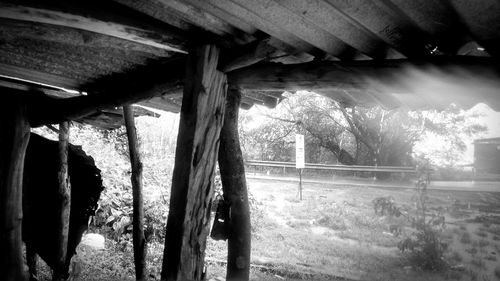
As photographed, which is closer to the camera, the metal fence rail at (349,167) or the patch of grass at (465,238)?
the patch of grass at (465,238)

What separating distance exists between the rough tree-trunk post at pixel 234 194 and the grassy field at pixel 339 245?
151 inches

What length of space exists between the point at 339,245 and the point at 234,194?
647 cm

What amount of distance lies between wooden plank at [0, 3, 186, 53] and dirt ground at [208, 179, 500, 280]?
17.7 ft

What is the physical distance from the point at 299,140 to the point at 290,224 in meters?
3.68

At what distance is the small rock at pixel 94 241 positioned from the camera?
7.28 metres

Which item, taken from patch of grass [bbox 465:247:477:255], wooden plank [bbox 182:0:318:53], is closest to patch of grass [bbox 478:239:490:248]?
patch of grass [bbox 465:247:477:255]

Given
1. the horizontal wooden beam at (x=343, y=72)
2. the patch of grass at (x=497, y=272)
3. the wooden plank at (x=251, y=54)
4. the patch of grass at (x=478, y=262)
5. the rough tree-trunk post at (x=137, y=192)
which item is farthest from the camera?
the patch of grass at (x=478, y=262)

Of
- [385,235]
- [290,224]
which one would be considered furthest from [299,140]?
[385,235]

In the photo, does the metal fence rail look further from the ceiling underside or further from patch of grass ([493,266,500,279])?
the ceiling underside

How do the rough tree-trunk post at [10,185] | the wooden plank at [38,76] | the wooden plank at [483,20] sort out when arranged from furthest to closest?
the rough tree-trunk post at [10,185] < the wooden plank at [38,76] < the wooden plank at [483,20]

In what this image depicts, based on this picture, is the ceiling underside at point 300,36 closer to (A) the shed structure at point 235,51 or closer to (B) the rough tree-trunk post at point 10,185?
(A) the shed structure at point 235,51

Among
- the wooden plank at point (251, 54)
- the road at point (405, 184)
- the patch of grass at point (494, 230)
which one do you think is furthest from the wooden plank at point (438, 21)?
the road at point (405, 184)

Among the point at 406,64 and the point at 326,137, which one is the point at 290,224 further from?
the point at 326,137

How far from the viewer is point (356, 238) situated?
29.1 feet
